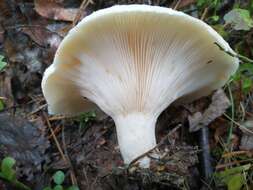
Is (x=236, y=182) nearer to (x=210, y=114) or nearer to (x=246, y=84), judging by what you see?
(x=210, y=114)

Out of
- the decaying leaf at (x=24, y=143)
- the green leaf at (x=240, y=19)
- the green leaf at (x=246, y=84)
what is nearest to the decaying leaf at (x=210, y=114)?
the green leaf at (x=246, y=84)

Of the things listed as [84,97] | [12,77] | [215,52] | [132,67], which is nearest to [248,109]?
[215,52]

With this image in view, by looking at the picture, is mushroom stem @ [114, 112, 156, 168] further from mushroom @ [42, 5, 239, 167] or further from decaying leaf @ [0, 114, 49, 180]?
decaying leaf @ [0, 114, 49, 180]

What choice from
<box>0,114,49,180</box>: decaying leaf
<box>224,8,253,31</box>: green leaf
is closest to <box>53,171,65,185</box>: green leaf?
<box>0,114,49,180</box>: decaying leaf

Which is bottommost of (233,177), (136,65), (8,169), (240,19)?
(8,169)

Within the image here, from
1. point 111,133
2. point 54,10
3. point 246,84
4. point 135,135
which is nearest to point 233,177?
point 135,135

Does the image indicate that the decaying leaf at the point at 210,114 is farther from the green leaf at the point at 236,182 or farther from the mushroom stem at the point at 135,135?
the green leaf at the point at 236,182
